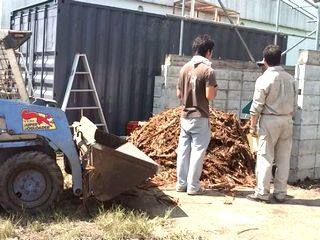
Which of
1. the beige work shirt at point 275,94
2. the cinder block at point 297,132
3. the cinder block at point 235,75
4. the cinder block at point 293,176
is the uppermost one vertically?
the cinder block at point 235,75

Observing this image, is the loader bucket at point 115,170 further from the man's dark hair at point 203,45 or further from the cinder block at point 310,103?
the cinder block at point 310,103

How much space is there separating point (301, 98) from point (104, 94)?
4012mm

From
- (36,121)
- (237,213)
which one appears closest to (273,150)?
(237,213)

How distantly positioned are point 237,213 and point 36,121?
2.56 meters

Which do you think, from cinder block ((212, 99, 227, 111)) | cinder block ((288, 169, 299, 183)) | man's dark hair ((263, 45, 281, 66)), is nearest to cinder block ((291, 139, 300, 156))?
cinder block ((288, 169, 299, 183))

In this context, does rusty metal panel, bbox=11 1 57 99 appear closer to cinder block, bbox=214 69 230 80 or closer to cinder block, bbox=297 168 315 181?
cinder block, bbox=214 69 230 80

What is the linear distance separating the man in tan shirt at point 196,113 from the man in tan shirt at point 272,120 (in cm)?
64

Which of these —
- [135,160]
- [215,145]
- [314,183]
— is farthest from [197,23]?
Result: [135,160]

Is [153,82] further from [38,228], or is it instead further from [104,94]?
[38,228]

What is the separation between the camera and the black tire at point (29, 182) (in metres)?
5.02

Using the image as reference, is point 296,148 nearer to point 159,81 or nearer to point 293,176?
point 293,176

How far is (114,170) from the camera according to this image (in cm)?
524

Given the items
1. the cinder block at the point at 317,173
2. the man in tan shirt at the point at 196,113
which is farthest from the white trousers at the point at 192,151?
the cinder block at the point at 317,173

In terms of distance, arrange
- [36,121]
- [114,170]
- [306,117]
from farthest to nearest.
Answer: [306,117], [114,170], [36,121]
